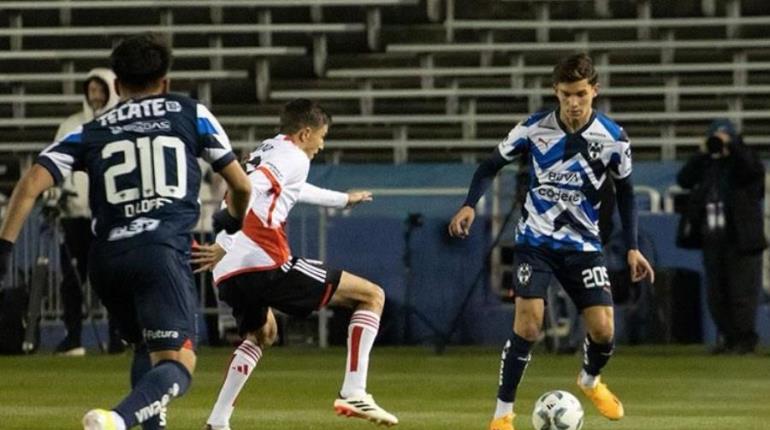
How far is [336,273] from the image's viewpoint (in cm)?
1203

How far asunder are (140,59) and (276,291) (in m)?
3.20

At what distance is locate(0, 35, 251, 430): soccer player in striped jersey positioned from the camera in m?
8.87

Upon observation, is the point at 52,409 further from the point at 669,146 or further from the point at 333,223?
the point at 669,146

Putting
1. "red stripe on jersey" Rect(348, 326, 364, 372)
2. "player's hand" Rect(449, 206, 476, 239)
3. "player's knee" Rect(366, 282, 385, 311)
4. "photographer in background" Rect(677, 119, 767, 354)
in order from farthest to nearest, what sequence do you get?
"photographer in background" Rect(677, 119, 767, 354), "player's knee" Rect(366, 282, 385, 311), "red stripe on jersey" Rect(348, 326, 364, 372), "player's hand" Rect(449, 206, 476, 239)

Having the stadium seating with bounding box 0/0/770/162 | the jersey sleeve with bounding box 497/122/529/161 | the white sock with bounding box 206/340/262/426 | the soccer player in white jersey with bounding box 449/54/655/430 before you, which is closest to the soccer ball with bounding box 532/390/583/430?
the soccer player in white jersey with bounding box 449/54/655/430

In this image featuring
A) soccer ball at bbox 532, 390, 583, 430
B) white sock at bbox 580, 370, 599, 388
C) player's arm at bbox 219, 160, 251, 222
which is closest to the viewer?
player's arm at bbox 219, 160, 251, 222

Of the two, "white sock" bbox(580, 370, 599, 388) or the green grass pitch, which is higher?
"white sock" bbox(580, 370, 599, 388)

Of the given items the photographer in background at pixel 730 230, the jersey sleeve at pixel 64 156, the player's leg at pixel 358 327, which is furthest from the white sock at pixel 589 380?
the photographer in background at pixel 730 230

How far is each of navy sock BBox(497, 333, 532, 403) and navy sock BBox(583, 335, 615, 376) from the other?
29.4 inches

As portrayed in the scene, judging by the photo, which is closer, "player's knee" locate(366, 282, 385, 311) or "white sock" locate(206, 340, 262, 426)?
"white sock" locate(206, 340, 262, 426)

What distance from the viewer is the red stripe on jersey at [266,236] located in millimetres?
11836

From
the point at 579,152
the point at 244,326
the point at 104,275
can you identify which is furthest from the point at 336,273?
the point at 104,275

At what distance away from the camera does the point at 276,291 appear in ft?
38.9

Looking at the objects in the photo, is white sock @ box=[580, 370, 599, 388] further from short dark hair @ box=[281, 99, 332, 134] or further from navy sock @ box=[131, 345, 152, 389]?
navy sock @ box=[131, 345, 152, 389]
